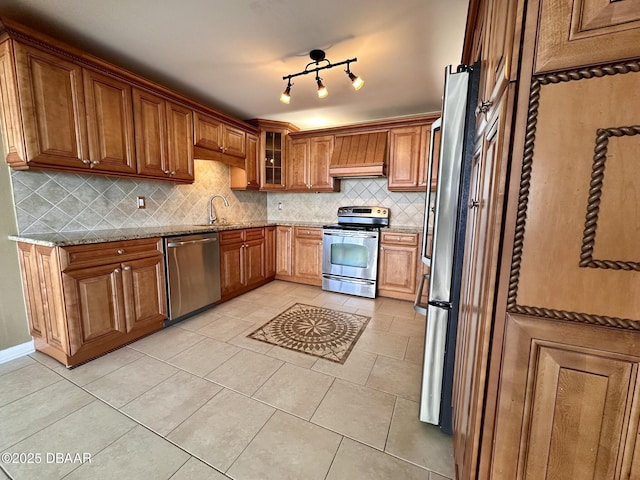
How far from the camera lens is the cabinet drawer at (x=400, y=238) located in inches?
129

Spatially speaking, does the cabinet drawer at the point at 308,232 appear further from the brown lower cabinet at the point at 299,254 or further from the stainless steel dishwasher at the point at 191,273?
the stainless steel dishwasher at the point at 191,273

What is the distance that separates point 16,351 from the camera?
2.04 meters

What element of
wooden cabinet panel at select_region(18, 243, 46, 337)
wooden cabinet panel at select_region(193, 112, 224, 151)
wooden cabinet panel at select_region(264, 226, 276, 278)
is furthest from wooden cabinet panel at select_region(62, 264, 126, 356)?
wooden cabinet panel at select_region(264, 226, 276, 278)

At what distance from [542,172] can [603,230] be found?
17 cm

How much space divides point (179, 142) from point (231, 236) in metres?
1.18

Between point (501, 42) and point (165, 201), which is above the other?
point (501, 42)

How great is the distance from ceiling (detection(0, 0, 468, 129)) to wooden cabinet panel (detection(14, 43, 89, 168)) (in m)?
0.30

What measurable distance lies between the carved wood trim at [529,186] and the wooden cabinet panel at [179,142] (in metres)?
2.97

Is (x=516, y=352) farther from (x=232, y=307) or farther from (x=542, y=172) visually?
(x=232, y=307)

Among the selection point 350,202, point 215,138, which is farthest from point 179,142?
point 350,202

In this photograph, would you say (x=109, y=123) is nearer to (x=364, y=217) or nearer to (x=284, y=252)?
(x=284, y=252)

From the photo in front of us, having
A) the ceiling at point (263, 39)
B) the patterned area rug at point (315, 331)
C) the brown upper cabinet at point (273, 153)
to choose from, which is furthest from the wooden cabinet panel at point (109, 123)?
the patterned area rug at point (315, 331)

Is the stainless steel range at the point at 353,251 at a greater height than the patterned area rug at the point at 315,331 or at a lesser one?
greater

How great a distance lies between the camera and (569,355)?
61 cm
